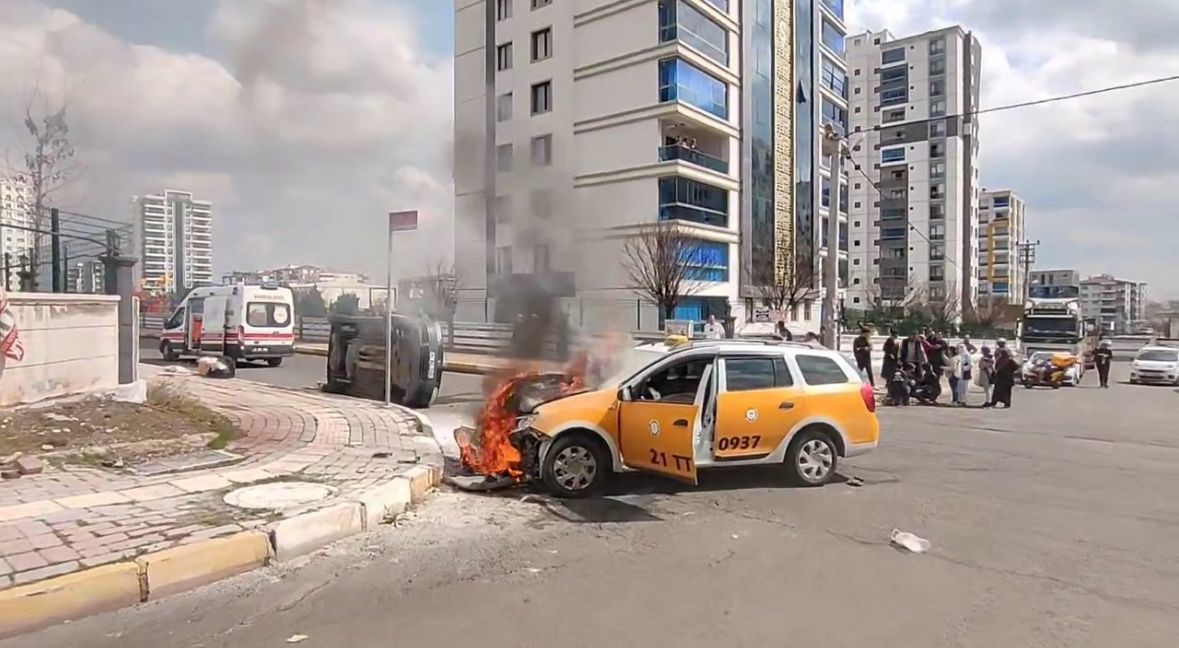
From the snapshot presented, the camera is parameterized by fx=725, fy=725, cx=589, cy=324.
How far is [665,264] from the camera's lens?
27.0m

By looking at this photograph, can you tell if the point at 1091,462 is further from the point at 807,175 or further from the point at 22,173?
the point at 807,175

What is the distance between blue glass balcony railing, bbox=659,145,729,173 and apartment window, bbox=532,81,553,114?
52.1ft

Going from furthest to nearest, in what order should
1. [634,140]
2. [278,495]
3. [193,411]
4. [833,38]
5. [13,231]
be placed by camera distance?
[833,38]
[634,140]
[13,231]
[193,411]
[278,495]

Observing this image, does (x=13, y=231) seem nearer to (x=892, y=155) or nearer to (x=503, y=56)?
(x=503, y=56)

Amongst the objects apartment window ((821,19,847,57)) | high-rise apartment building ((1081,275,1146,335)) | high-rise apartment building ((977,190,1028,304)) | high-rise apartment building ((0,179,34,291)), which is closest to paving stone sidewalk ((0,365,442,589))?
high-rise apartment building ((0,179,34,291))

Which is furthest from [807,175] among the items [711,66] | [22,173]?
[22,173]

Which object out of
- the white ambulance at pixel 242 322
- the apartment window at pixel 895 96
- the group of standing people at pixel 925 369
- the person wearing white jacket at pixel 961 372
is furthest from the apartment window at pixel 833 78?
the white ambulance at pixel 242 322

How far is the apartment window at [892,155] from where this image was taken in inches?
3091

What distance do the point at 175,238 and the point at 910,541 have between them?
1854cm

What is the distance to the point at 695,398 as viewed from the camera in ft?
23.4

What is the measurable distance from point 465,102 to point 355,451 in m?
6.00

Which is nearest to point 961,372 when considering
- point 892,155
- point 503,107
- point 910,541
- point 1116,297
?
point 503,107

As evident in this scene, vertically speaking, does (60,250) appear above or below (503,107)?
below

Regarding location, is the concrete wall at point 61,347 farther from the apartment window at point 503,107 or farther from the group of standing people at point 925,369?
the group of standing people at point 925,369
